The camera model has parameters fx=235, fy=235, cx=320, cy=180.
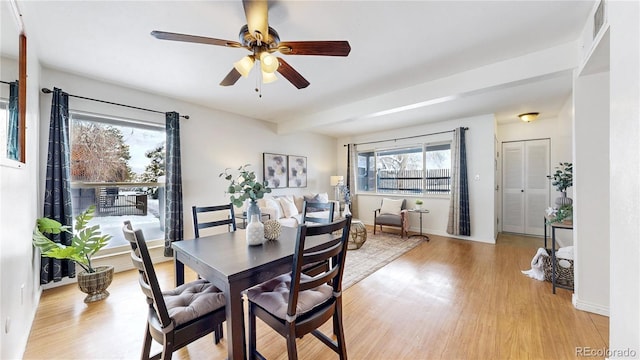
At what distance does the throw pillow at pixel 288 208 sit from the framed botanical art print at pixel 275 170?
48 cm

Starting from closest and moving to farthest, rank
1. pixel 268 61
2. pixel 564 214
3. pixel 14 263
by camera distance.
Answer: pixel 14 263, pixel 268 61, pixel 564 214

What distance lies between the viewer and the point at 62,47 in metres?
2.23

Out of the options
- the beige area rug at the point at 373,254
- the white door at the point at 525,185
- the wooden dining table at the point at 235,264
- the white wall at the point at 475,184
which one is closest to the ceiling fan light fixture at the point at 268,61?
the wooden dining table at the point at 235,264

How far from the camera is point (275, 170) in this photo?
511 cm

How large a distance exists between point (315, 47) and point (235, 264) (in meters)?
1.49

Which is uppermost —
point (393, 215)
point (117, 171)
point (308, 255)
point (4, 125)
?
point (4, 125)

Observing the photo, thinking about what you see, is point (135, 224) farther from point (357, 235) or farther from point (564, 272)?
point (564, 272)

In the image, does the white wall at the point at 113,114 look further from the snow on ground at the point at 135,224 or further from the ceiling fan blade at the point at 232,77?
the ceiling fan blade at the point at 232,77

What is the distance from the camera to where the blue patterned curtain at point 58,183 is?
254 cm

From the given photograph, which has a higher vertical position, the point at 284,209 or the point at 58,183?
the point at 58,183

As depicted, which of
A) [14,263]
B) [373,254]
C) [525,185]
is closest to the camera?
[14,263]
